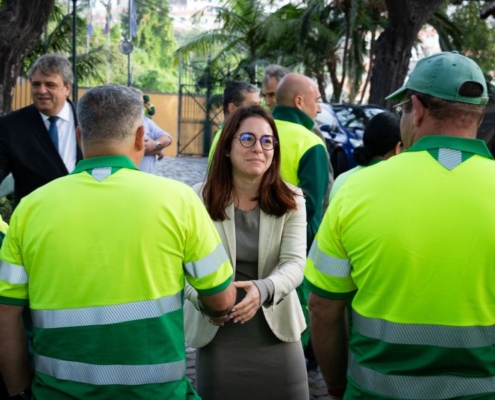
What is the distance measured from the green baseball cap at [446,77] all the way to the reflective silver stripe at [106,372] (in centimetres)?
119

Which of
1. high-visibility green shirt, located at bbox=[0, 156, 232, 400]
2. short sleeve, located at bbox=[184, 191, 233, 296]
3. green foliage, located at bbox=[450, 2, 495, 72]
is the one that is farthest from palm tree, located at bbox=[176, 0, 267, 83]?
high-visibility green shirt, located at bbox=[0, 156, 232, 400]

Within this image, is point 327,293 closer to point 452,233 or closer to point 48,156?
point 452,233

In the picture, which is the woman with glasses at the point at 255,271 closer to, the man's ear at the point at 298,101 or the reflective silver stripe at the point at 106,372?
the reflective silver stripe at the point at 106,372

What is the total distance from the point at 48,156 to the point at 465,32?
82.7 ft

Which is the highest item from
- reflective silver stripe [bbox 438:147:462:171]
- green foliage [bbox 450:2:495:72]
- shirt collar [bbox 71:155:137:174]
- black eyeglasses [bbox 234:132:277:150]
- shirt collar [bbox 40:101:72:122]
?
green foliage [bbox 450:2:495:72]

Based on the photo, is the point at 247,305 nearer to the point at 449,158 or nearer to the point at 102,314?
the point at 102,314

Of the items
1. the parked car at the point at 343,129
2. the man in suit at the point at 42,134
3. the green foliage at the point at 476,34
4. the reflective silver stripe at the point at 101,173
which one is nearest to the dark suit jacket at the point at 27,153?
the man in suit at the point at 42,134

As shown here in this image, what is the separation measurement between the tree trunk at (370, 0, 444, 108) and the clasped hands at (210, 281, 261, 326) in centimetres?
1490

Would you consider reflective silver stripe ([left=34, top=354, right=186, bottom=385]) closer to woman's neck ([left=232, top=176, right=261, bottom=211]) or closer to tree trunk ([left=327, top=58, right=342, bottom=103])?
woman's neck ([left=232, top=176, right=261, bottom=211])

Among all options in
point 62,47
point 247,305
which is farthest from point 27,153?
point 62,47

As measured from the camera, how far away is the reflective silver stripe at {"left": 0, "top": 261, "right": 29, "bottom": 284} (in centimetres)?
259

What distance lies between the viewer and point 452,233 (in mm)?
2359

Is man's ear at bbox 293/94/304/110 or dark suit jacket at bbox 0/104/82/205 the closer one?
dark suit jacket at bbox 0/104/82/205

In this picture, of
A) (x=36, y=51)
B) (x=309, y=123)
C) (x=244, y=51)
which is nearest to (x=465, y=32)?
(x=244, y=51)
